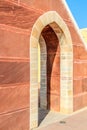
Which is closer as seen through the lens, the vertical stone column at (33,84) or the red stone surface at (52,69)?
the vertical stone column at (33,84)

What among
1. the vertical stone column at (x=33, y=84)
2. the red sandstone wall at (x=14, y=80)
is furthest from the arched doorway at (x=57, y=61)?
the red sandstone wall at (x=14, y=80)

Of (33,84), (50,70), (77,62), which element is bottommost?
(33,84)

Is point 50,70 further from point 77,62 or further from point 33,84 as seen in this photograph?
point 33,84

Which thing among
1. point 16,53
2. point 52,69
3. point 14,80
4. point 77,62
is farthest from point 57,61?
point 14,80

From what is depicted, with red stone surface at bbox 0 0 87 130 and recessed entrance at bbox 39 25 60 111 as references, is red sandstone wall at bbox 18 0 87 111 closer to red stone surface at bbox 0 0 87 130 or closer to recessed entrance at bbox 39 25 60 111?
red stone surface at bbox 0 0 87 130

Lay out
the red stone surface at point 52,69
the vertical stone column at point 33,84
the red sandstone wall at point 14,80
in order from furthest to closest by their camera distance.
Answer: the red stone surface at point 52,69
the vertical stone column at point 33,84
the red sandstone wall at point 14,80

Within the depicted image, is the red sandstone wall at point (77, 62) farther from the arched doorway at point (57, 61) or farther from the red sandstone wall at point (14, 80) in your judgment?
the red sandstone wall at point (14, 80)

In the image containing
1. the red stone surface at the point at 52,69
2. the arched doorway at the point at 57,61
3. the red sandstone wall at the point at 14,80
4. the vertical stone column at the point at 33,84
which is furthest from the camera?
the red stone surface at the point at 52,69

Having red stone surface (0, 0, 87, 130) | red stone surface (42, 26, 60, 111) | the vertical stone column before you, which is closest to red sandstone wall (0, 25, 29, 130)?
red stone surface (0, 0, 87, 130)

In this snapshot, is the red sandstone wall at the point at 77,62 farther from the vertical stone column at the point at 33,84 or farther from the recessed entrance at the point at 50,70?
the vertical stone column at the point at 33,84

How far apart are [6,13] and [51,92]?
5.25m

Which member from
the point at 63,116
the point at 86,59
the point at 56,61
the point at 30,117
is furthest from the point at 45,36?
the point at 30,117

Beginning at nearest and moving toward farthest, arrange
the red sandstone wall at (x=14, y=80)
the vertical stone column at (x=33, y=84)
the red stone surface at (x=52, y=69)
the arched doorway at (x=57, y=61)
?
1. the red sandstone wall at (x=14, y=80)
2. the vertical stone column at (x=33, y=84)
3. the arched doorway at (x=57, y=61)
4. the red stone surface at (x=52, y=69)

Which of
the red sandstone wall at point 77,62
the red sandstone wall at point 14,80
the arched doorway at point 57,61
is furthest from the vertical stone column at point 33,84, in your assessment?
the red sandstone wall at point 77,62
